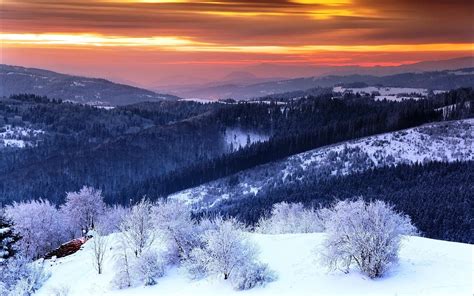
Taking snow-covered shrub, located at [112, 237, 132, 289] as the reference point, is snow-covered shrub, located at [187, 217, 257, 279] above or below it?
above

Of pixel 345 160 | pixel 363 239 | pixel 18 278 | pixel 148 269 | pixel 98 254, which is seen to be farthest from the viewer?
pixel 345 160

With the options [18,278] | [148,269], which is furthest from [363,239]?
[18,278]

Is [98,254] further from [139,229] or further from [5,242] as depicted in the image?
[5,242]

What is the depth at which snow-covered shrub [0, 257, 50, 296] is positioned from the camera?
142 ft

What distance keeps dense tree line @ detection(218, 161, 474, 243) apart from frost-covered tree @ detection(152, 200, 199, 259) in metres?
61.4

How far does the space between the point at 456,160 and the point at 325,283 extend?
146280 mm

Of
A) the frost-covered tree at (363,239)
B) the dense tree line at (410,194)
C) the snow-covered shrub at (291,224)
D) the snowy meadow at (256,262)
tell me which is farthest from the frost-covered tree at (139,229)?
the dense tree line at (410,194)

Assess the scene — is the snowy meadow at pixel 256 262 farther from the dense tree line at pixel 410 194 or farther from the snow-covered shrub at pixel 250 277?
the dense tree line at pixel 410 194

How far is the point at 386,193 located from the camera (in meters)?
140

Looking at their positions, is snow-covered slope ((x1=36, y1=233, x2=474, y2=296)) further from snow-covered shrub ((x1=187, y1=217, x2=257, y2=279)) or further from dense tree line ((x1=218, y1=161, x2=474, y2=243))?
dense tree line ((x1=218, y1=161, x2=474, y2=243))

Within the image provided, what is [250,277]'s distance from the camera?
146ft

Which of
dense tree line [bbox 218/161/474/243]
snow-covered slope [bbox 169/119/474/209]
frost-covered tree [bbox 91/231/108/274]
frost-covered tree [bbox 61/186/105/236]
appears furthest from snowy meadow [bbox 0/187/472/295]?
snow-covered slope [bbox 169/119/474/209]

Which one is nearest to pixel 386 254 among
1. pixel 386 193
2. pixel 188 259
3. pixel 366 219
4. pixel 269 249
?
pixel 366 219

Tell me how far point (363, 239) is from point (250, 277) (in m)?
10.3
